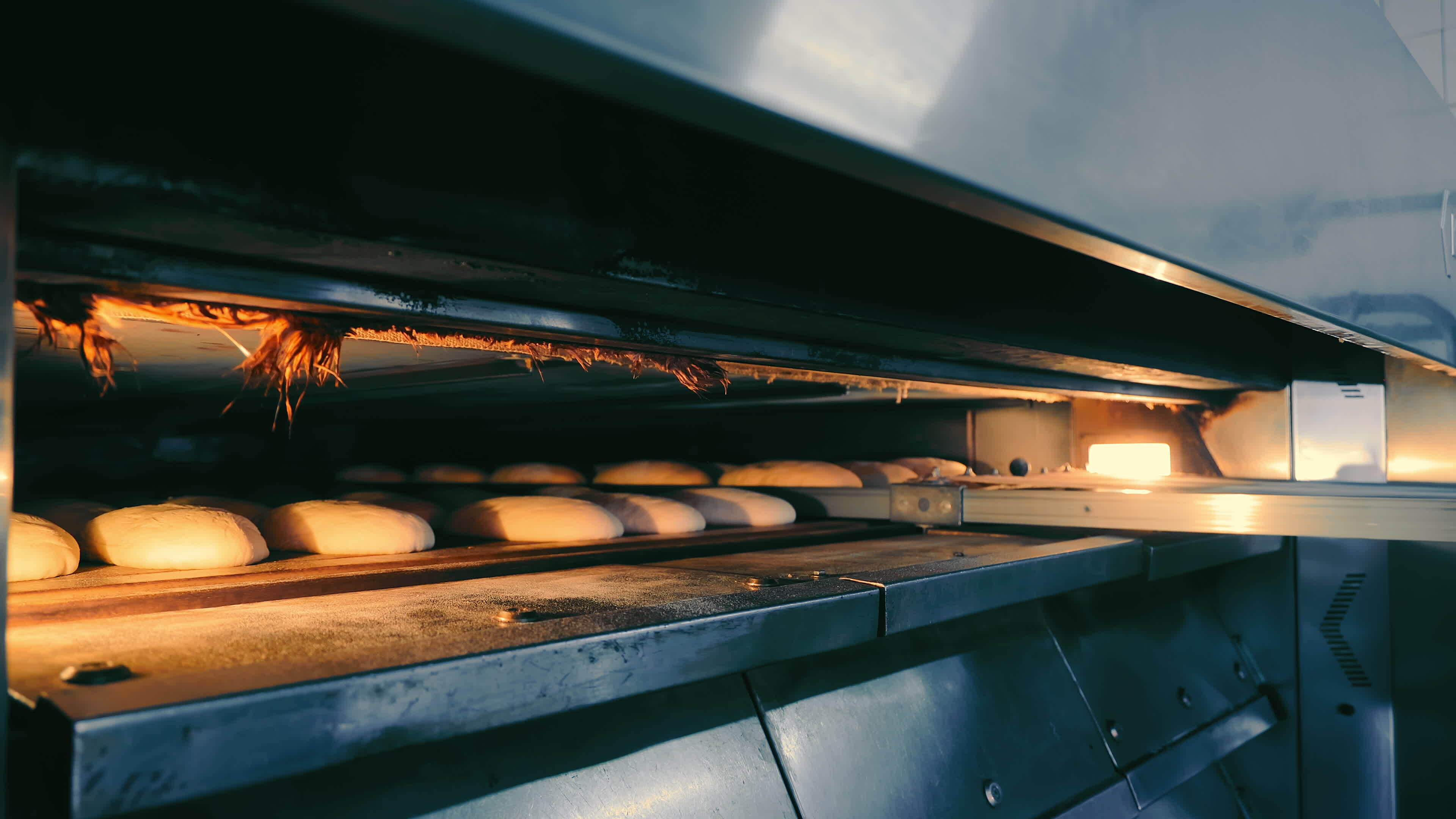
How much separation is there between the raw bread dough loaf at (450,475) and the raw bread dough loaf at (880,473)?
1.48 metres

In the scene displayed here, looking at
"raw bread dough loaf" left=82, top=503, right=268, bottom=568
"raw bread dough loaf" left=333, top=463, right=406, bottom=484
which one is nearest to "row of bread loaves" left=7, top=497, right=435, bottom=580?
"raw bread dough loaf" left=82, top=503, right=268, bottom=568

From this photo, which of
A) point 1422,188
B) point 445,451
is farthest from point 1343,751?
point 445,451

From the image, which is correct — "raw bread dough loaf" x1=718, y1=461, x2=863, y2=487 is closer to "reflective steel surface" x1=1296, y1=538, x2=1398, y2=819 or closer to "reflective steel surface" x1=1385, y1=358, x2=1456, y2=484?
"reflective steel surface" x1=1296, y1=538, x2=1398, y2=819

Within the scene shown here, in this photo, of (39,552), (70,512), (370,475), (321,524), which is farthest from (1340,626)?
(370,475)

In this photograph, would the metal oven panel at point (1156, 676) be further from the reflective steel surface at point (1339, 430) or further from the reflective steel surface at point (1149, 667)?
the reflective steel surface at point (1339, 430)

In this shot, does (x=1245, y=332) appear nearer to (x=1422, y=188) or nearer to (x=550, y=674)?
(x=1422, y=188)

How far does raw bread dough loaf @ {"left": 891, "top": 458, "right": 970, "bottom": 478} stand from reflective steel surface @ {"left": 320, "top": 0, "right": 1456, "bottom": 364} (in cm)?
152

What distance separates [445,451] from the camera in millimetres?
4180

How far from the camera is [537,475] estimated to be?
10.5ft

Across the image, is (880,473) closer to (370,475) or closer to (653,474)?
(653,474)

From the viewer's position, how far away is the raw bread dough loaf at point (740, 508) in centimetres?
208

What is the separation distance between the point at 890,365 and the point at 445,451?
10.4 ft

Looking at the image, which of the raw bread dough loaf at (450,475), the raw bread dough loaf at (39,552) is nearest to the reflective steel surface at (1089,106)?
the raw bread dough loaf at (39,552)

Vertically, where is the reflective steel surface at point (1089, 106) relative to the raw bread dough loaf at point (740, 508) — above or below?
above
